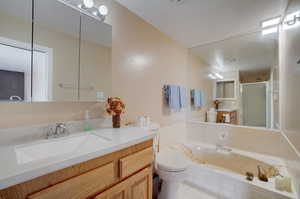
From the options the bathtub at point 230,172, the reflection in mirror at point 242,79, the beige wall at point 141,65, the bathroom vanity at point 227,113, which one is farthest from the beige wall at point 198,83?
the bathtub at point 230,172

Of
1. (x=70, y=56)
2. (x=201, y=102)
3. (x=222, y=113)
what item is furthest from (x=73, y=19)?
(x=222, y=113)

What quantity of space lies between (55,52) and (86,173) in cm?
101

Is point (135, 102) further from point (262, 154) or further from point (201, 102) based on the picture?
point (262, 154)

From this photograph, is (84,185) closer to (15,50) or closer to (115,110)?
(115,110)

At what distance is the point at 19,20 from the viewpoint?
0.99 metres

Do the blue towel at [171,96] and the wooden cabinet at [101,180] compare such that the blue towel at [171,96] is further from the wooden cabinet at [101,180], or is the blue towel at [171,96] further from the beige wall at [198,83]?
the wooden cabinet at [101,180]

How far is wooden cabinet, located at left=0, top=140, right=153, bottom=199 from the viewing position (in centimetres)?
60

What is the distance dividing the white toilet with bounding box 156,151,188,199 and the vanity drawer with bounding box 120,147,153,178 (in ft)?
1.49

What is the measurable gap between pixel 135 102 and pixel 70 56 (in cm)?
91

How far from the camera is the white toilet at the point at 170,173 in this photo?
4.87 feet

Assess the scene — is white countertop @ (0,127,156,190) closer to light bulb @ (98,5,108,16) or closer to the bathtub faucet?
light bulb @ (98,5,108,16)

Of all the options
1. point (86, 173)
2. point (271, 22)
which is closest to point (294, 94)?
point (271, 22)

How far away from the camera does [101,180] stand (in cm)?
83

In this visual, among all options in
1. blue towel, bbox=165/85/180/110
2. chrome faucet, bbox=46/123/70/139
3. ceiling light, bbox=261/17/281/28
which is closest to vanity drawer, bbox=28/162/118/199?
chrome faucet, bbox=46/123/70/139
